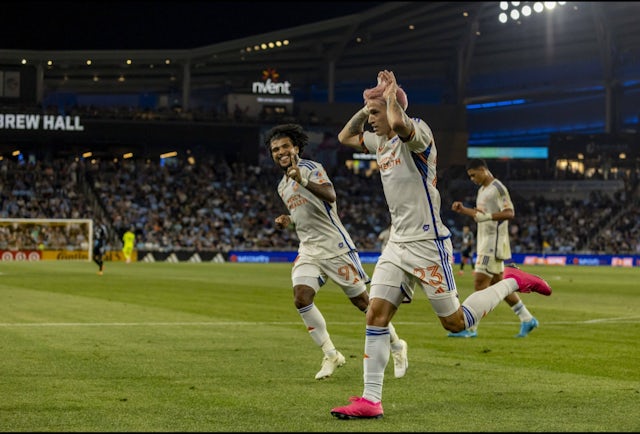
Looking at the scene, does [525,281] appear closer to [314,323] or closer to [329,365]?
[329,365]

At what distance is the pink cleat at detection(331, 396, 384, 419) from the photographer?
884cm

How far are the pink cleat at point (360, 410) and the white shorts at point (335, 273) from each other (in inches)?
146

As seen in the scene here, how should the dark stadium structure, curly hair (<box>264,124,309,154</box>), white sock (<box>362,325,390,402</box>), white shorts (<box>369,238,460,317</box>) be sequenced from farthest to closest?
the dark stadium structure < curly hair (<box>264,124,309,154</box>) < white shorts (<box>369,238,460,317</box>) < white sock (<box>362,325,390,402</box>)

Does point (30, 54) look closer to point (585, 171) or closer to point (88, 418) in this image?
point (585, 171)

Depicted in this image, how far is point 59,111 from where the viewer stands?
79.6 metres

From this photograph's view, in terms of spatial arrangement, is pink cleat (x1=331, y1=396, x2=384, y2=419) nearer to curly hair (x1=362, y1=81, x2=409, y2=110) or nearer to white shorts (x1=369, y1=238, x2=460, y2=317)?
white shorts (x1=369, y1=238, x2=460, y2=317)

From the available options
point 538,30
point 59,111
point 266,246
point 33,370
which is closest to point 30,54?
point 59,111

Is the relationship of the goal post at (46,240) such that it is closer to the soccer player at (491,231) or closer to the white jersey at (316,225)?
the soccer player at (491,231)

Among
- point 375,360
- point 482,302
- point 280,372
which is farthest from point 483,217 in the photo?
point 375,360

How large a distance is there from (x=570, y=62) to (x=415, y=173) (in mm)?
92459

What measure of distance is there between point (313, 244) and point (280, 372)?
5.06 ft

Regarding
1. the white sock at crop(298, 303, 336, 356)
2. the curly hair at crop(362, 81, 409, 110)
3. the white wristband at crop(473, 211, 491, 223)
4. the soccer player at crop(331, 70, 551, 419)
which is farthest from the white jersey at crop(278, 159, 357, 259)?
the white wristband at crop(473, 211, 491, 223)

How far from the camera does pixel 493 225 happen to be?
18.8 meters

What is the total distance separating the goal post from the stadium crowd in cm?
344
